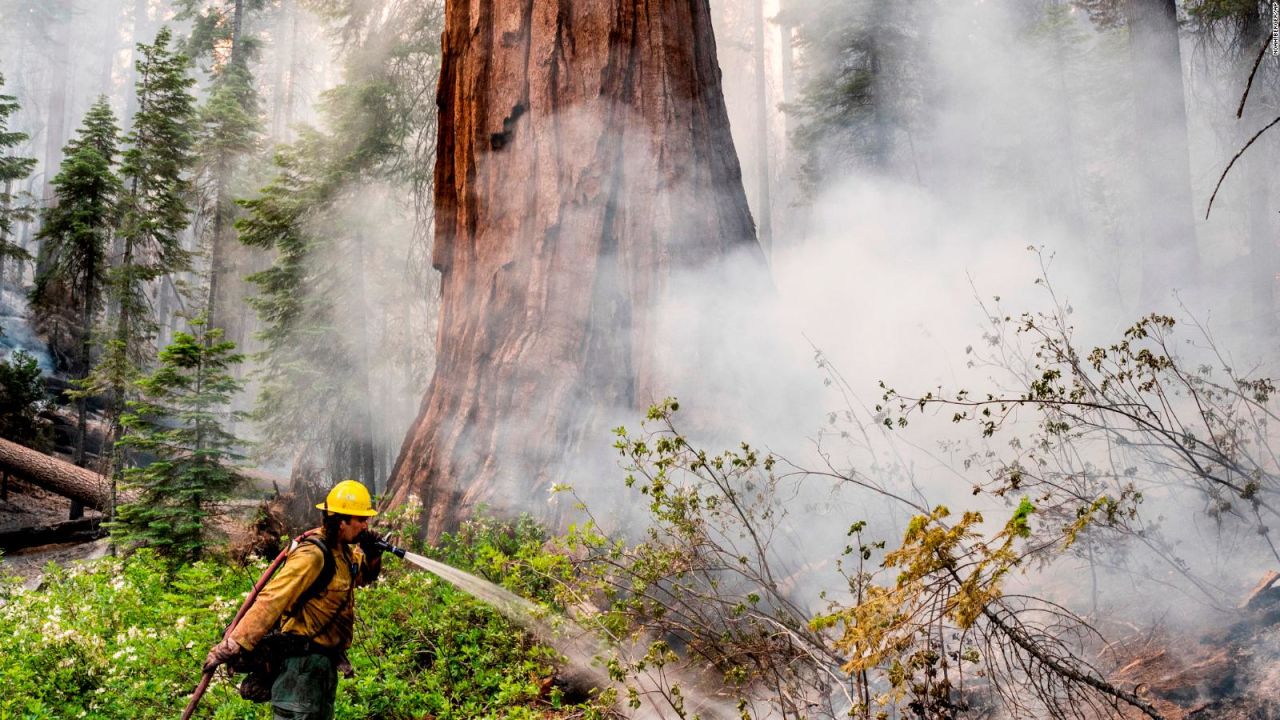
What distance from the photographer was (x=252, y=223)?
1229cm

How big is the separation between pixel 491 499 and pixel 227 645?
277 cm

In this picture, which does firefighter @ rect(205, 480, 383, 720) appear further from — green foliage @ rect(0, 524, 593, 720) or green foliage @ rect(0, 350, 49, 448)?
green foliage @ rect(0, 350, 49, 448)

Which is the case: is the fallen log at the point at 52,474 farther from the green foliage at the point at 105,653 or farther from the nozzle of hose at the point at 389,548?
the nozzle of hose at the point at 389,548

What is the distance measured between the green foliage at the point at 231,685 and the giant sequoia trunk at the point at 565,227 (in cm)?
103

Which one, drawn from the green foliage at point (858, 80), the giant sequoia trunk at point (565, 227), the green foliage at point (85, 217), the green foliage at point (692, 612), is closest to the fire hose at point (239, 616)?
the green foliage at point (692, 612)

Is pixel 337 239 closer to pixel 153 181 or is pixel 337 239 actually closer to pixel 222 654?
pixel 153 181

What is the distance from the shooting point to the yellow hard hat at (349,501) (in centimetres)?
396

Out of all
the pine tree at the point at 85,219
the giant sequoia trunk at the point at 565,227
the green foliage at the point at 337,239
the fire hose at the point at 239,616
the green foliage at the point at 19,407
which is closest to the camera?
the fire hose at the point at 239,616

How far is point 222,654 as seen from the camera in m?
3.61

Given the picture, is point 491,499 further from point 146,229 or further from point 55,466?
point 146,229

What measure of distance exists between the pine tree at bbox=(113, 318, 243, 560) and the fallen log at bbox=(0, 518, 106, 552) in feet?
17.4

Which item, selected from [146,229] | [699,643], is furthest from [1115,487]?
[146,229]

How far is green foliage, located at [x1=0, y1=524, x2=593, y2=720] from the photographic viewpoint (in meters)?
4.48

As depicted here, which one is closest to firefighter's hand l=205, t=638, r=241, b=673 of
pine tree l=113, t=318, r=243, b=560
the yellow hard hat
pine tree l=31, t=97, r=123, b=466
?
the yellow hard hat
